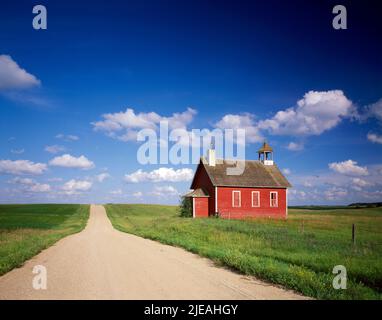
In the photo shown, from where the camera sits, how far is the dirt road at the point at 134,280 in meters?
7.38

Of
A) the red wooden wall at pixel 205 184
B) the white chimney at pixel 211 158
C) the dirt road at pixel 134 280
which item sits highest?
the white chimney at pixel 211 158

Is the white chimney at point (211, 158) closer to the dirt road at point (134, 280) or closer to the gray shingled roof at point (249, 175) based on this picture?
the gray shingled roof at point (249, 175)

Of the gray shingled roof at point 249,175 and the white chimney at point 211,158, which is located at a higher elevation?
the white chimney at point 211,158

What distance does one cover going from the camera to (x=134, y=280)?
8.62 metres

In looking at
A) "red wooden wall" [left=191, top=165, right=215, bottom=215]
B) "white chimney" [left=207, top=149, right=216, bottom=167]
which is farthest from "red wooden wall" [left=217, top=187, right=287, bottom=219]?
"white chimney" [left=207, top=149, right=216, bottom=167]

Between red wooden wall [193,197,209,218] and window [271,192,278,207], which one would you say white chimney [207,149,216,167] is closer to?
red wooden wall [193,197,209,218]

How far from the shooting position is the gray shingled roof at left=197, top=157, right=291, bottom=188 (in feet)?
117

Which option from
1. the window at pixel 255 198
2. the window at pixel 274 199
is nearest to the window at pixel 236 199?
the window at pixel 255 198

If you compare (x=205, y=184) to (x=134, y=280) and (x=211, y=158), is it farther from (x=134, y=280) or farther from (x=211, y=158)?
(x=134, y=280)

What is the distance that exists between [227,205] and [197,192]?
11.4 ft

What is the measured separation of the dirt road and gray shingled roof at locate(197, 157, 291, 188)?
2325 centimetres

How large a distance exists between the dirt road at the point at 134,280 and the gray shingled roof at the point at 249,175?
2325 cm

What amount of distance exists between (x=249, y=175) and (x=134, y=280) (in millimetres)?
30209

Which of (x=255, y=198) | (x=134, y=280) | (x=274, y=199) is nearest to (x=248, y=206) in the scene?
(x=255, y=198)
